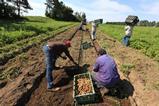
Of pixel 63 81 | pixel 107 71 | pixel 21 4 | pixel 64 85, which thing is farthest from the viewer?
pixel 21 4

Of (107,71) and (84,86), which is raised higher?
(107,71)

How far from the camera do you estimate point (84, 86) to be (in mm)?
8406

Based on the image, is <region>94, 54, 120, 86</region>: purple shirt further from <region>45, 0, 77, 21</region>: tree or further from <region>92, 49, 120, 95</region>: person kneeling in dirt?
<region>45, 0, 77, 21</region>: tree

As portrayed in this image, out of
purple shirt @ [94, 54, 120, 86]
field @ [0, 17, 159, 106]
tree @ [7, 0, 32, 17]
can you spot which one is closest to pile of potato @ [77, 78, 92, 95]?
field @ [0, 17, 159, 106]

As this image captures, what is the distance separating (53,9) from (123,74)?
245 ft

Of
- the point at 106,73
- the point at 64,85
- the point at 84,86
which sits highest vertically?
the point at 106,73

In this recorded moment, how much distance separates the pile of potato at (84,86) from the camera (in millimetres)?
8109

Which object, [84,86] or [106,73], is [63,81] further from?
[106,73]

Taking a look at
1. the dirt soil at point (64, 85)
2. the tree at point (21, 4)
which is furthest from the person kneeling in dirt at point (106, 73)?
the tree at point (21, 4)

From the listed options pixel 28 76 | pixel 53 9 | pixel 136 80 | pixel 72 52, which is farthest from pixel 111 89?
pixel 53 9

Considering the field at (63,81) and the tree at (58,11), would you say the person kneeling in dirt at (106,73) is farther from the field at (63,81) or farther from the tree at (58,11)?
the tree at (58,11)

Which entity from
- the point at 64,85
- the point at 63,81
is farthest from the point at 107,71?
the point at 63,81

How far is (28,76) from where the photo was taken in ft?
32.3

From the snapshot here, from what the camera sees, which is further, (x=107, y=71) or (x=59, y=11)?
(x=59, y=11)
